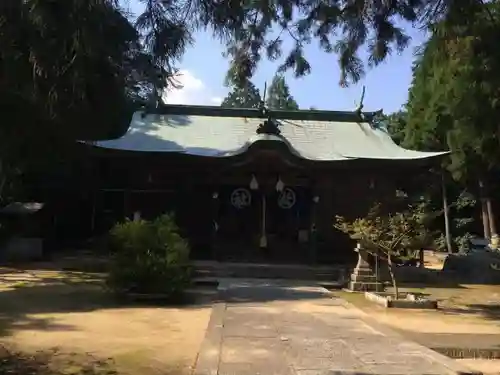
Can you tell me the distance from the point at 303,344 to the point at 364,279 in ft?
23.8

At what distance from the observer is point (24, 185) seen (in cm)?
2086

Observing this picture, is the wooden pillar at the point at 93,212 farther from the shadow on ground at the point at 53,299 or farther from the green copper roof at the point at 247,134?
the shadow on ground at the point at 53,299

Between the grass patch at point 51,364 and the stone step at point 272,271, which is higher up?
the stone step at point 272,271

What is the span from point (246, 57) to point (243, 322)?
14.2 ft

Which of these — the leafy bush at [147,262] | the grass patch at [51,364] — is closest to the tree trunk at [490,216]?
the leafy bush at [147,262]

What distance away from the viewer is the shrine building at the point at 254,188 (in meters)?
17.6

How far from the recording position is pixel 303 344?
7.75 meters

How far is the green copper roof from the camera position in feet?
60.1

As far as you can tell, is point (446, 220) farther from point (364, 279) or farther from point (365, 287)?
point (365, 287)

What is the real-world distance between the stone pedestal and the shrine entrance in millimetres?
3305

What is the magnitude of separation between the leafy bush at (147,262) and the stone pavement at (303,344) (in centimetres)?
105

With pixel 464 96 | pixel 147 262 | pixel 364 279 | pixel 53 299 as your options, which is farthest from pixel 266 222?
pixel 53 299

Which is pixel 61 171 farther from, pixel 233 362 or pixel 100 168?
pixel 233 362

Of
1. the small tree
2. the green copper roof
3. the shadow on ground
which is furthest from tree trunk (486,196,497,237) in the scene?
the shadow on ground
